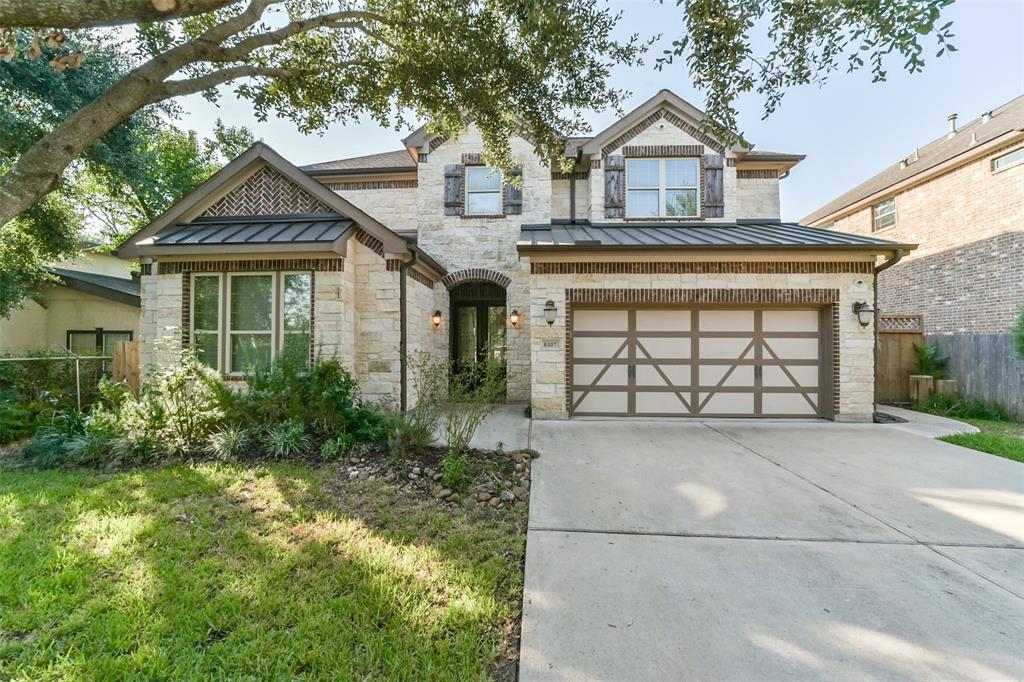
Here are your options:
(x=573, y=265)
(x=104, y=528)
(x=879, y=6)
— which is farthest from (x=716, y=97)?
(x=104, y=528)

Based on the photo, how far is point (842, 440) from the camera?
6.70m

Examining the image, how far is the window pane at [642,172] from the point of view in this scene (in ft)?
35.5

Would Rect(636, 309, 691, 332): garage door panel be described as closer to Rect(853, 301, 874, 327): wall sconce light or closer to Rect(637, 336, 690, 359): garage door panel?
Rect(637, 336, 690, 359): garage door panel

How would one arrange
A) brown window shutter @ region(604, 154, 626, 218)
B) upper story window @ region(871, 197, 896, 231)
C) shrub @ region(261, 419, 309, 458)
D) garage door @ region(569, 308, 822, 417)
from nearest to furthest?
shrub @ region(261, 419, 309, 458), garage door @ region(569, 308, 822, 417), brown window shutter @ region(604, 154, 626, 218), upper story window @ region(871, 197, 896, 231)

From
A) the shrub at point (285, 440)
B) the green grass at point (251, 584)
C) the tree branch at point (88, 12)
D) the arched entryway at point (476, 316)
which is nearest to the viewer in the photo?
the green grass at point (251, 584)

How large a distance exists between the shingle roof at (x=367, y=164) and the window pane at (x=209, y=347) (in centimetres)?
592

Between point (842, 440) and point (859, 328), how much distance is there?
8.77 feet

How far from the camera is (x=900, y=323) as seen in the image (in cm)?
1070

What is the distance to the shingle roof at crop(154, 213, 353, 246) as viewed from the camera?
731 centimetres

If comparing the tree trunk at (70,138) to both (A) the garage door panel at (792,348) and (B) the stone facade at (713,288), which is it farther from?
(A) the garage door panel at (792,348)

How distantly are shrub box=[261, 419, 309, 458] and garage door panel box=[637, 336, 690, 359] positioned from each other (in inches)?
247

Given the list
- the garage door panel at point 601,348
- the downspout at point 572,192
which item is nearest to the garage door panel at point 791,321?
the garage door panel at point 601,348

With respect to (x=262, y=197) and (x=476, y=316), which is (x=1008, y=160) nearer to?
(x=476, y=316)

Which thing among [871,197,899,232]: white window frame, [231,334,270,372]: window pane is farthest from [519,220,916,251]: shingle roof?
[871,197,899,232]: white window frame
